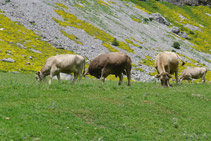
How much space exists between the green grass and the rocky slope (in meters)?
33.0

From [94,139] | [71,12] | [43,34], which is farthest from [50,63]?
[71,12]

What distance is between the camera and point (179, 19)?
490ft

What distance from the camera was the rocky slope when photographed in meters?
65.4

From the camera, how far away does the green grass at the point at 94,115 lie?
10.5 meters

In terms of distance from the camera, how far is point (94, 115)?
42.2ft

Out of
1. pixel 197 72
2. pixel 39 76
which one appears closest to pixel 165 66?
pixel 39 76

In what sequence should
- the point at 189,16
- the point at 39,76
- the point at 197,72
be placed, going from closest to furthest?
the point at 39,76, the point at 197,72, the point at 189,16

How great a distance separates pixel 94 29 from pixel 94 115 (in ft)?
236

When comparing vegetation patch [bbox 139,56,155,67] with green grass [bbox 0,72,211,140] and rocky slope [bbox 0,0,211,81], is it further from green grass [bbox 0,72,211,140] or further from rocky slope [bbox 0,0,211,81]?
green grass [bbox 0,72,211,140]

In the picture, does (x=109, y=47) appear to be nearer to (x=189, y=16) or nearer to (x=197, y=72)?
(x=197, y=72)

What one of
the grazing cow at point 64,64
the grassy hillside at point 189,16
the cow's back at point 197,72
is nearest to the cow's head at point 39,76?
the grazing cow at point 64,64

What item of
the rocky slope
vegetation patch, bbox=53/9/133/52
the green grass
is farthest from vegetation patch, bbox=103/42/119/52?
the green grass

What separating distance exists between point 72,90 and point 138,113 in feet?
17.6

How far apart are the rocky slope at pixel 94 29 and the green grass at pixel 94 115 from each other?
33.0 meters
